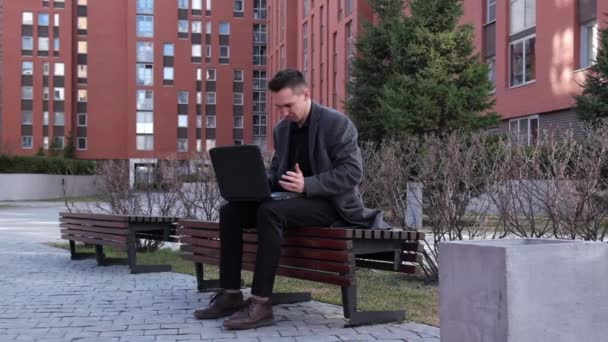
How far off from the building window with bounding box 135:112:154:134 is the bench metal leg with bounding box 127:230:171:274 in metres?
63.2

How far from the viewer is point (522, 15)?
1045 inches

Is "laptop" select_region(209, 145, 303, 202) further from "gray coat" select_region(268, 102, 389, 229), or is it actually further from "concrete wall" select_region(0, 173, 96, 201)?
"concrete wall" select_region(0, 173, 96, 201)

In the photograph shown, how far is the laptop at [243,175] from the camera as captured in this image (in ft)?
15.2

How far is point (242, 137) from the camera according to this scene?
240 ft

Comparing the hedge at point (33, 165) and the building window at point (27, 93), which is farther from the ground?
the building window at point (27, 93)

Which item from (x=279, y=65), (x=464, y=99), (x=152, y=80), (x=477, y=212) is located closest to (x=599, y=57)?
(x=464, y=99)

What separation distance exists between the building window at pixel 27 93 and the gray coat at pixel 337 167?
6916 centimetres

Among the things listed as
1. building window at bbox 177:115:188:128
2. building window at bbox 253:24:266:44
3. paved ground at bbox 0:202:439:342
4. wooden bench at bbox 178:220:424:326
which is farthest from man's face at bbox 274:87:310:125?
building window at bbox 253:24:266:44

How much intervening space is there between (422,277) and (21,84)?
6800cm

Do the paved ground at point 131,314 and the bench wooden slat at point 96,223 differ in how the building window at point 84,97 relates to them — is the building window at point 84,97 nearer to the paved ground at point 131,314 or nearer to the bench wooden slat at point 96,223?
the bench wooden slat at point 96,223

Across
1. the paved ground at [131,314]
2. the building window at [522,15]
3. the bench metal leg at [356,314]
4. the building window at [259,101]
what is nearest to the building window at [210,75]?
the building window at [259,101]

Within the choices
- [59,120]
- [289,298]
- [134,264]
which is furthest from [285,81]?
[59,120]

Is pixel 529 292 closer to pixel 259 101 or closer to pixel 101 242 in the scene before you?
pixel 101 242

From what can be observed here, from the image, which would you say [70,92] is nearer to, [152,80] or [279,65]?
[152,80]
